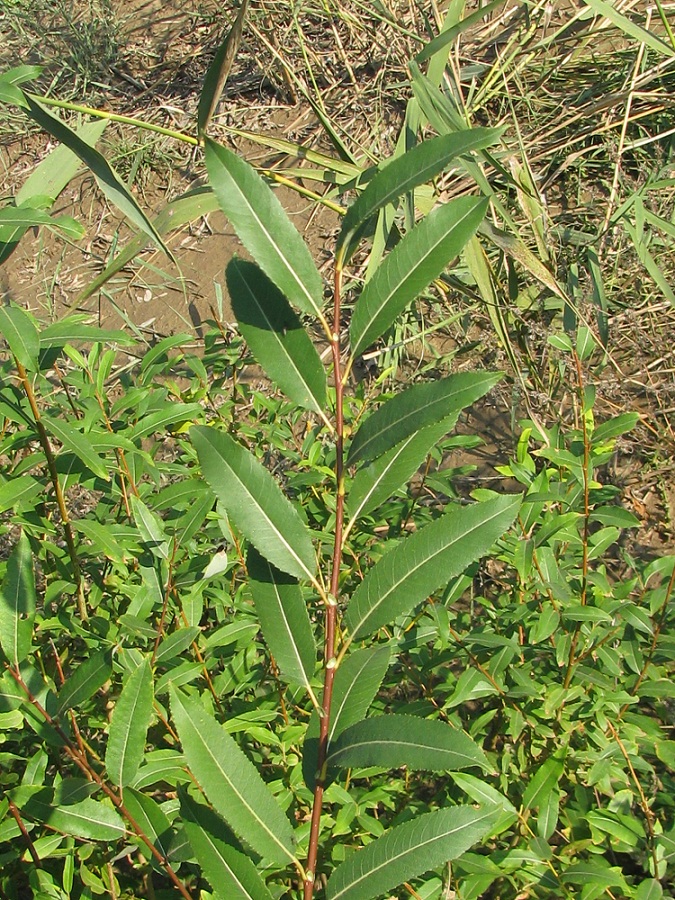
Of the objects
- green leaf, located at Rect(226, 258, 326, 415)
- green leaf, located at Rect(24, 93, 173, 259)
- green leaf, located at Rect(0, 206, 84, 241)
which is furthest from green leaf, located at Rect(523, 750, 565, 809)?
green leaf, located at Rect(0, 206, 84, 241)

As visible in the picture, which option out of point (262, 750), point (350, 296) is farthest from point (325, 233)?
point (262, 750)

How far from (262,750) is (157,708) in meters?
0.27

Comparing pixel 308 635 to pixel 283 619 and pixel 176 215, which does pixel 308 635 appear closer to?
pixel 283 619

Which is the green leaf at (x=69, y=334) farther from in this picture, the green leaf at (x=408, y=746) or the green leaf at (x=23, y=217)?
the green leaf at (x=408, y=746)

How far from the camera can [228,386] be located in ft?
10.1

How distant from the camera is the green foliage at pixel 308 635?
30.4 inches

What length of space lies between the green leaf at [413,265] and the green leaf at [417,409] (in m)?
0.07

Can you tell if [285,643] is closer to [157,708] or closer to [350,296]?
[157,708]

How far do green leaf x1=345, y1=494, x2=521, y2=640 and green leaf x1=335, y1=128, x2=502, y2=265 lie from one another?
26 centimetres

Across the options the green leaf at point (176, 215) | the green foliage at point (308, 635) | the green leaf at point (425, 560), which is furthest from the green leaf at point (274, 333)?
the green leaf at point (176, 215)

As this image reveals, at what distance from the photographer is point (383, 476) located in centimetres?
84

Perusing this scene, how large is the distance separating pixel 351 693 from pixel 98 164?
2.92 feet

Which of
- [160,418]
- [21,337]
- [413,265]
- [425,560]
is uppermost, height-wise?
[21,337]

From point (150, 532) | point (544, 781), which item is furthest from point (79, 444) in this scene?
point (544, 781)
